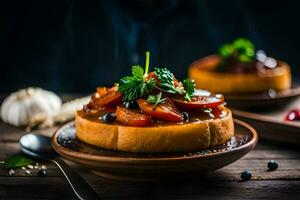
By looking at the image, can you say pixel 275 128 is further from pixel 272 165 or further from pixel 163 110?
pixel 163 110

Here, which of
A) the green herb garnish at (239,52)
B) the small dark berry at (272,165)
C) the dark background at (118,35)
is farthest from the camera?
the dark background at (118,35)

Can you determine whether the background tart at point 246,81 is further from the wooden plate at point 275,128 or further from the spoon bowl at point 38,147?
the spoon bowl at point 38,147

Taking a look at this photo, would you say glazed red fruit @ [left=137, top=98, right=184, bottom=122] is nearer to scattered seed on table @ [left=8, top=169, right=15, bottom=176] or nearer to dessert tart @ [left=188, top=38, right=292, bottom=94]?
scattered seed on table @ [left=8, top=169, right=15, bottom=176]

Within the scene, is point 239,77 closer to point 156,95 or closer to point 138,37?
point 156,95

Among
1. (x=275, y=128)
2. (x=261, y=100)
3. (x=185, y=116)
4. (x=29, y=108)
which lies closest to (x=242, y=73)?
(x=261, y=100)

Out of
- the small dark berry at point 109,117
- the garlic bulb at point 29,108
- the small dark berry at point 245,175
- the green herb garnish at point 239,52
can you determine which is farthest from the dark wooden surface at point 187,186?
the green herb garnish at point 239,52

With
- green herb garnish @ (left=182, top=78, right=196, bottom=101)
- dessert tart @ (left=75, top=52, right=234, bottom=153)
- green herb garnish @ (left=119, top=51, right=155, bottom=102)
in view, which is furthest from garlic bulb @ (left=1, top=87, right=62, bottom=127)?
green herb garnish @ (left=182, top=78, right=196, bottom=101)
